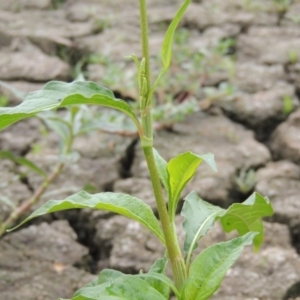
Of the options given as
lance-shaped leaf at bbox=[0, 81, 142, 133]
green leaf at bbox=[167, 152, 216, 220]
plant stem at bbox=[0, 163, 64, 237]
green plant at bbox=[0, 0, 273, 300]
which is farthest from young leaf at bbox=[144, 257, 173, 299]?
plant stem at bbox=[0, 163, 64, 237]

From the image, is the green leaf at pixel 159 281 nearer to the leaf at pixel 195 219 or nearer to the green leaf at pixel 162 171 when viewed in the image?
the leaf at pixel 195 219

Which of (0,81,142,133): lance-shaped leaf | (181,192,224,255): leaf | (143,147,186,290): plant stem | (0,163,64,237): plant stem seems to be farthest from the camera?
(0,163,64,237): plant stem

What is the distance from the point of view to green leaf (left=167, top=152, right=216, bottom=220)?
142cm

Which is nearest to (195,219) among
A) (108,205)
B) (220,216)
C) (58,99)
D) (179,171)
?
(220,216)

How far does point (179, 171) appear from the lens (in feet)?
4.77

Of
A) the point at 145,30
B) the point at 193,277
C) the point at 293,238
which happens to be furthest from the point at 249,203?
the point at 293,238

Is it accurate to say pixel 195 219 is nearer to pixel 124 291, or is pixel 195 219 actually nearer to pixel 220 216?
pixel 220 216

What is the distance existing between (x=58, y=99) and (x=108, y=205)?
10.5 inches

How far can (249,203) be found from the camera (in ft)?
4.84

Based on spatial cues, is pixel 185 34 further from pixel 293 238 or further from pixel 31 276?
pixel 31 276

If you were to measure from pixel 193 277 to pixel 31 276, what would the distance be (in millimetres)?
930

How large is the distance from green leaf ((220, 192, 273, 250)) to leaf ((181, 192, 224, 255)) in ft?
0.14

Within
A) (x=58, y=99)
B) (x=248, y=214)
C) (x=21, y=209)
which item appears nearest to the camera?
(x=58, y=99)

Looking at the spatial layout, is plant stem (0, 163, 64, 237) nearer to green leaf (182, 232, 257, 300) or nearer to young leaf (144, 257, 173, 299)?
young leaf (144, 257, 173, 299)
